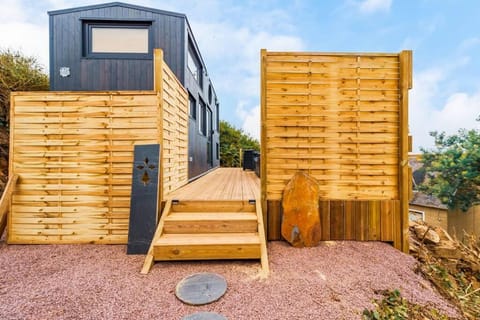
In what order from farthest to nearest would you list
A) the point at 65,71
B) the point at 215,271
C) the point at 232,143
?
the point at 232,143, the point at 65,71, the point at 215,271

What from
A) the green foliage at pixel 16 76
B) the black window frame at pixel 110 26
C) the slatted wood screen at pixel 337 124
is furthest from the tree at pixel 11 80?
the slatted wood screen at pixel 337 124

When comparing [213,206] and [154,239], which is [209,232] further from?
[154,239]

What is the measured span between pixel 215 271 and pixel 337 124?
2592 millimetres

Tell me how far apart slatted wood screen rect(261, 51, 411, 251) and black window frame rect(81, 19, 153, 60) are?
4.17 meters

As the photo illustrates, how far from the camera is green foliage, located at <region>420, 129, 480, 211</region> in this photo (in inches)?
326

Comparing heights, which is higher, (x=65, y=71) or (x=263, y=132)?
(x=65, y=71)

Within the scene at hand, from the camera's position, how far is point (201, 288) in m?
2.18

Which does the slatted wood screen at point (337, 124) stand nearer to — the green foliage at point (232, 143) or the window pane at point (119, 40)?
the window pane at point (119, 40)

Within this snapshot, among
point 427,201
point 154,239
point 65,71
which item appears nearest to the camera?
point 154,239

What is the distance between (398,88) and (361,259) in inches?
97.8

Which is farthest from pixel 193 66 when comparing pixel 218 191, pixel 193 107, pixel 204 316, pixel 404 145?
pixel 204 316

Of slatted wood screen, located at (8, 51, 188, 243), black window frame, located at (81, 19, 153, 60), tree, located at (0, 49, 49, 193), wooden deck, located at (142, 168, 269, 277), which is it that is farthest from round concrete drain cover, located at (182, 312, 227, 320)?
black window frame, located at (81, 19, 153, 60)

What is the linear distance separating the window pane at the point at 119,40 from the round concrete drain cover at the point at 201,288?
583 cm

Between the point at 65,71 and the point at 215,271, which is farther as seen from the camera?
the point at 65,71
